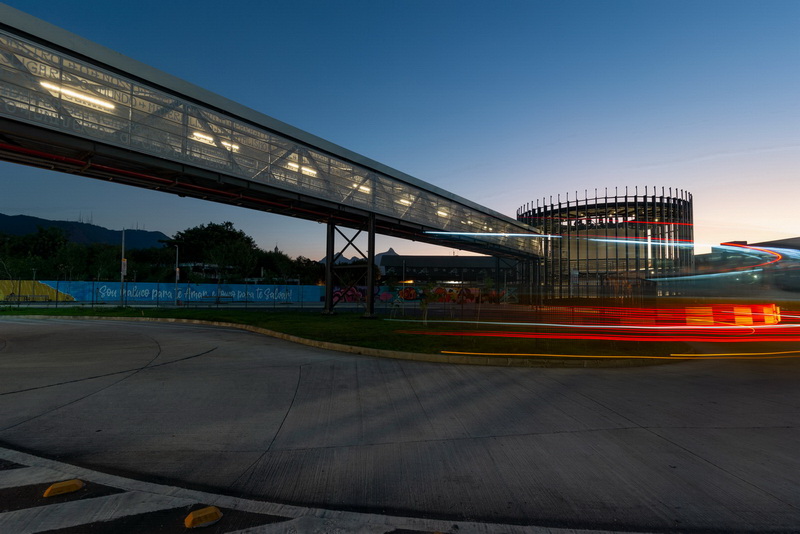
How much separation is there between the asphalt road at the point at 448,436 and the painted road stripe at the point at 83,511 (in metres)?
0.44

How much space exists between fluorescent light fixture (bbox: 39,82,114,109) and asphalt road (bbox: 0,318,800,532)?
7.81 meters

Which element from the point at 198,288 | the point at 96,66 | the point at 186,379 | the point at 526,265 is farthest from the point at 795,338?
the point at 198,288

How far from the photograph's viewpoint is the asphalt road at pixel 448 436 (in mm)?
4121

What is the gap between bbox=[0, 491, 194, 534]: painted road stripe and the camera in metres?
3.57

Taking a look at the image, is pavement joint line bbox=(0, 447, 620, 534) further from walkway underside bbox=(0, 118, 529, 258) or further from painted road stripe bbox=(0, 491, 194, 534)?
walkway underside bbox=(0, 118, 529, 258)

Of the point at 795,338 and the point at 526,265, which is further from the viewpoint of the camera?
the point at 526,265

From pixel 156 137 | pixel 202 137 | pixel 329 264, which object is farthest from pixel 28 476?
pixel 329 264

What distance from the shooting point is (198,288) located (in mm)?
51156

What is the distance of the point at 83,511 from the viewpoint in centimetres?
381

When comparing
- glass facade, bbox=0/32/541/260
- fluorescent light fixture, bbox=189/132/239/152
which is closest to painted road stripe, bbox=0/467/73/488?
glass facade, bbox=0/32/541/260

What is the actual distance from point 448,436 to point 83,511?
4.03m

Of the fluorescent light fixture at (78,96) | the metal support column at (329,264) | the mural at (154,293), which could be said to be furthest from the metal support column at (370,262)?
the mural at (154,293)

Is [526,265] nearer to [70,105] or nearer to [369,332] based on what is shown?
[369,332]

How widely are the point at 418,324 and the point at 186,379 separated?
563 inches
